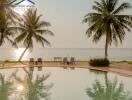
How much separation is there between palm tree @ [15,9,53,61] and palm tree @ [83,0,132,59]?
5062 mm

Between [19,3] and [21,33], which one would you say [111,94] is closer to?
[19,3]

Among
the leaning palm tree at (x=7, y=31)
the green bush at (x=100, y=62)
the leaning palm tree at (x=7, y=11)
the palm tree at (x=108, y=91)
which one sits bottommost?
the palm tree at (x=108, y=91)

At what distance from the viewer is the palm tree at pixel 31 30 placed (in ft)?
87.2

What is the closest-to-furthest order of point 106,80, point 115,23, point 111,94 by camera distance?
point 111,94 → point 106,80 → point 115,23

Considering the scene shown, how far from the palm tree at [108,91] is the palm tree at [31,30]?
1398 centimetres

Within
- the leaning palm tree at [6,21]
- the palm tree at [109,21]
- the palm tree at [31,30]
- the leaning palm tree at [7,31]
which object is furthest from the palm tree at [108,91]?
the leaning palm tree at [7,31]

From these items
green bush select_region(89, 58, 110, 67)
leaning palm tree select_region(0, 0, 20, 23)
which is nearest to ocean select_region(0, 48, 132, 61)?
green bush select_region(89, 58, 110, 67)

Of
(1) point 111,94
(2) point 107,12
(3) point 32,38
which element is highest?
(2) point 107,12

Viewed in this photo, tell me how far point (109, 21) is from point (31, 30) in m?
7.95

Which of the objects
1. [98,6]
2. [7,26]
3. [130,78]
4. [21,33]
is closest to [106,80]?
[130,78]

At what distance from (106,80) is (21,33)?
13665 millimetres

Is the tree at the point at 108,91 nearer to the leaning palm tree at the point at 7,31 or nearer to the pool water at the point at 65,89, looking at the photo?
the pool water at the point at 65,89

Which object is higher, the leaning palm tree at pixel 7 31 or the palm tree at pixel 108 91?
the leaning palm tree at pixel 7 31

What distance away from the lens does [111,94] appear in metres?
11.2
